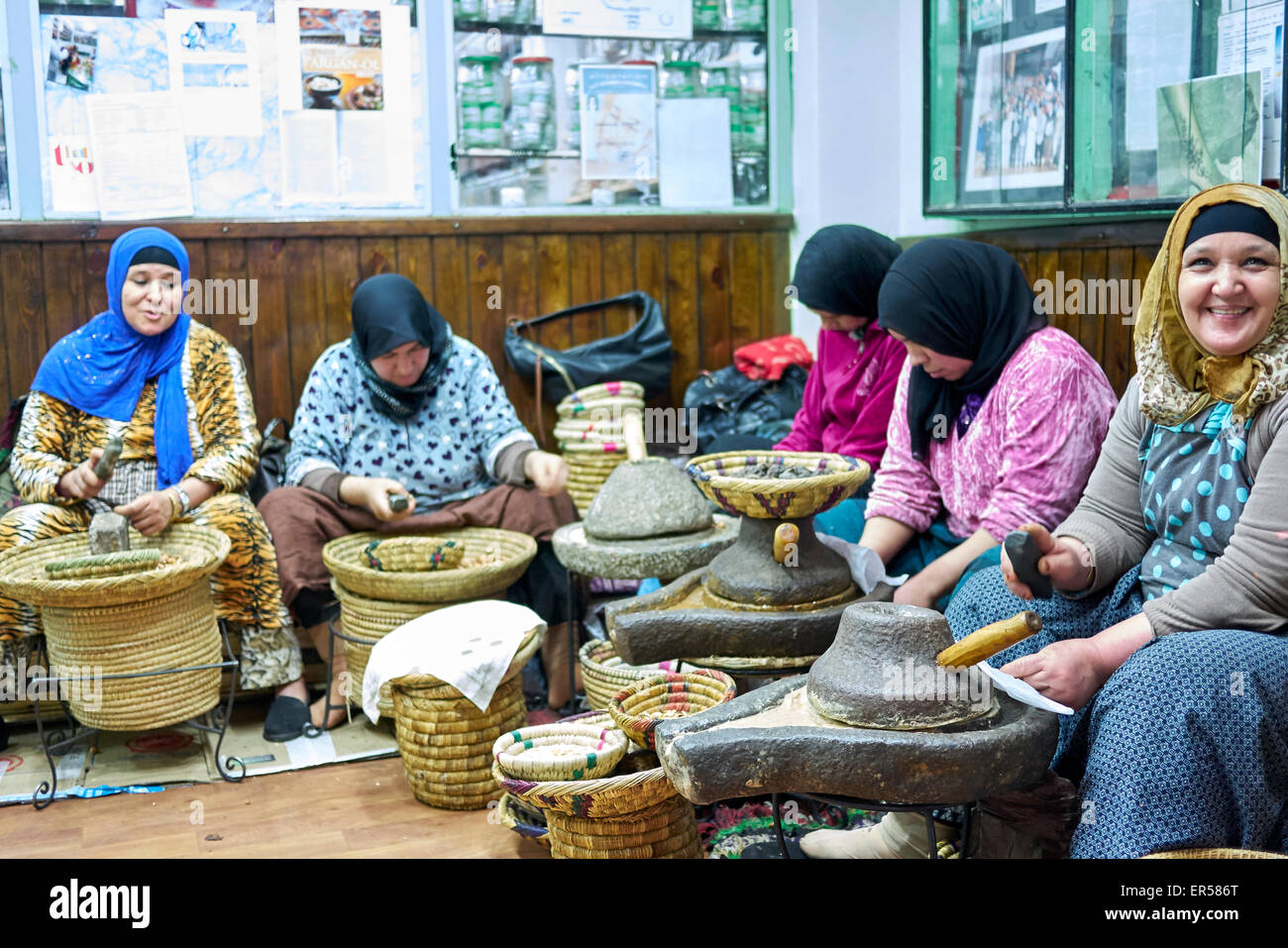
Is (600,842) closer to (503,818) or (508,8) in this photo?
(503,818)

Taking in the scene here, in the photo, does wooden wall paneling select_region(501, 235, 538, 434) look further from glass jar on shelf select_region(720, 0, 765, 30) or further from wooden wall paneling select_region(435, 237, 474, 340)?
glass jar on shelf select_region(720, 0, 765, 30)

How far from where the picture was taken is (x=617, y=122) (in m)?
4.40

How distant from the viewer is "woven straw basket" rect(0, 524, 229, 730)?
2854 mm

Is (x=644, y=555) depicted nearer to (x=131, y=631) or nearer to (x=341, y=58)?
(x=131, y=631)

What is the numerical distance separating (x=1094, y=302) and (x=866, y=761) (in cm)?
184

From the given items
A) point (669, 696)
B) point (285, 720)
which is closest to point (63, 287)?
point (285, 720)

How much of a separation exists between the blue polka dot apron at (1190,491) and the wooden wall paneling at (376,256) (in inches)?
107

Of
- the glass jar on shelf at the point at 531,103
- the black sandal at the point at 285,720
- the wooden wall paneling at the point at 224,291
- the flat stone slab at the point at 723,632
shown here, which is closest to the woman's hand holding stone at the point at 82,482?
the black sandal at the point at 285,720

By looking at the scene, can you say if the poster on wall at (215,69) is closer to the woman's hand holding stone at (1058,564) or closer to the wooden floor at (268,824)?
the wooden floor at (268,824)

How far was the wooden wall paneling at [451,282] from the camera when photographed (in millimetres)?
4234

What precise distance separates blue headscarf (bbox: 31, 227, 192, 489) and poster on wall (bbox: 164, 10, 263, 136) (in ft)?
2.26

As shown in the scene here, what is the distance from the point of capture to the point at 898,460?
291 cm

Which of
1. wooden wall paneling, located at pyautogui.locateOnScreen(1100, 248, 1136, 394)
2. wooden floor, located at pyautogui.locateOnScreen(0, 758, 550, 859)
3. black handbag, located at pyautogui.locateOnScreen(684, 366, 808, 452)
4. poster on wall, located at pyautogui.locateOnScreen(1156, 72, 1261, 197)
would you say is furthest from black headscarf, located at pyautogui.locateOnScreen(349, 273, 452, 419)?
poster on wall, located at pyautogui.locateOnScreen(1156, 72, 1261, 197)

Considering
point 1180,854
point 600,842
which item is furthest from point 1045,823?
point 600,842
